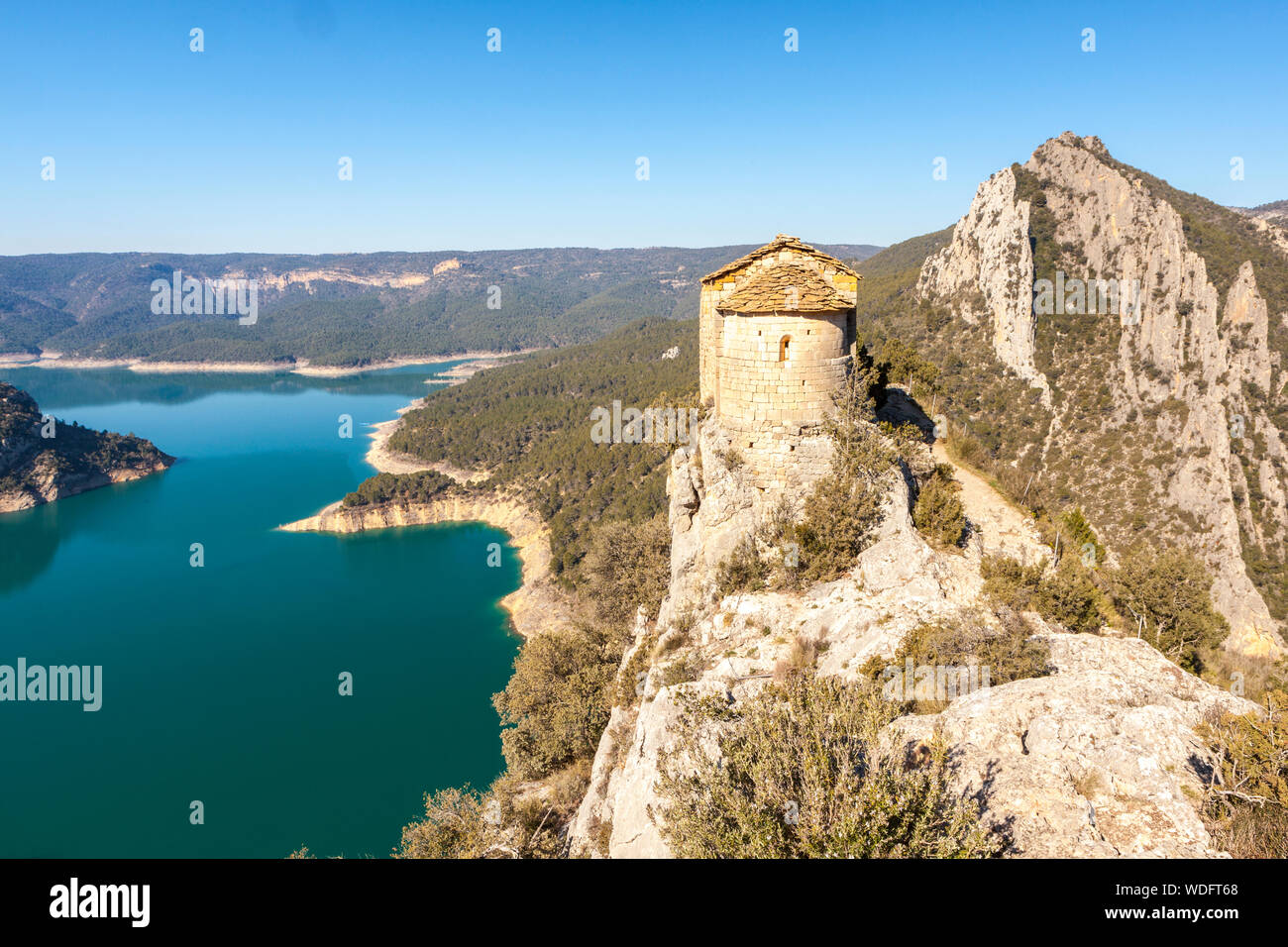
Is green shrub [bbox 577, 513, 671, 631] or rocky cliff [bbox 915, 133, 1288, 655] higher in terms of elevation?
rocky cliff [bbox 915, 133, 1288, 655]

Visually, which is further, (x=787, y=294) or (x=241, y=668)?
(x=241, y=668)

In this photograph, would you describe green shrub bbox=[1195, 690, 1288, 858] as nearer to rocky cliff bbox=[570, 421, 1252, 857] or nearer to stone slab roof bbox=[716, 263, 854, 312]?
rocky cliff bbox=[570, 421, 1252, 857]

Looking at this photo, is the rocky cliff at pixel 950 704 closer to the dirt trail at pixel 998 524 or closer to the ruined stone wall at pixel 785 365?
the dirt trail at pixel 998 524

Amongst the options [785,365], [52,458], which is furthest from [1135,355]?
[52,458]

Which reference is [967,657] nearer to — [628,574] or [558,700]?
[558,700]

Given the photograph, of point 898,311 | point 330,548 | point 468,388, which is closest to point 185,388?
point 468,388

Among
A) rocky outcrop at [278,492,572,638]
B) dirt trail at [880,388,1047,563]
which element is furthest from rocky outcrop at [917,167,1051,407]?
rocky outcrop at [278,492,572,638]
